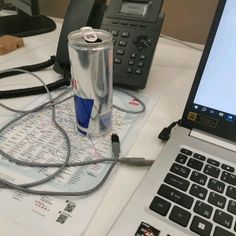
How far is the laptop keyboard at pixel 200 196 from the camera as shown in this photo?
0.32 metres

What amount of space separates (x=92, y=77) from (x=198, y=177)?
7.5 inches

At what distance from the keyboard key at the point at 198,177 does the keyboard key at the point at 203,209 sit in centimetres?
3

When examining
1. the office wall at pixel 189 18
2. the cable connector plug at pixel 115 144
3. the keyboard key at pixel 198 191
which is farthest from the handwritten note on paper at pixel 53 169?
the office wall at pixel 189 18

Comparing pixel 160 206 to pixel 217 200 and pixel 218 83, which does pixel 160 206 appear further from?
pixel 218 83

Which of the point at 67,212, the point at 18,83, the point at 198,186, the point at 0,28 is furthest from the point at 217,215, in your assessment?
the point at 0,28

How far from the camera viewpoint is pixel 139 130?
489 millimetres

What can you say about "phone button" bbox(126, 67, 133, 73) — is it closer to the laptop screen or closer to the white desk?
the white desk

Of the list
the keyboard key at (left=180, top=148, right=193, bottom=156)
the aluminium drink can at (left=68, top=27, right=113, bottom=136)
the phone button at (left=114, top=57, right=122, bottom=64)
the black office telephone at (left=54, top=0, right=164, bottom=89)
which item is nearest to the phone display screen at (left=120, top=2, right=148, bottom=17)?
the black office telephone at (left=54, top=0, right=164, bottom=89)

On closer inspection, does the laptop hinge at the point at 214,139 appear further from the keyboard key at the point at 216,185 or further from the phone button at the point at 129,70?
the phone button at the point at 129,70

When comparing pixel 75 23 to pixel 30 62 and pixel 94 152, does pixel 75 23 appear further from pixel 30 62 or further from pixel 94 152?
pixel 94 152

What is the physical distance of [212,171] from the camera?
0.38 m

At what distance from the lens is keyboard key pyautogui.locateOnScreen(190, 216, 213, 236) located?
1.03 ft

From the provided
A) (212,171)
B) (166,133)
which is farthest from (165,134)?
(212,171)

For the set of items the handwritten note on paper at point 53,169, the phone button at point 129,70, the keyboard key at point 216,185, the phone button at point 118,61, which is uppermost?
the phone button at point 118,61
